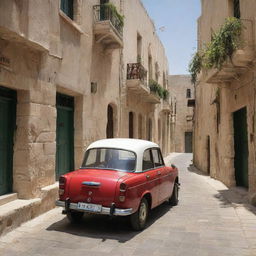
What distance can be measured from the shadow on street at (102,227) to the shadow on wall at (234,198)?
7.43ft

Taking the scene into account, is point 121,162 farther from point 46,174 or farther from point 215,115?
point 215,115

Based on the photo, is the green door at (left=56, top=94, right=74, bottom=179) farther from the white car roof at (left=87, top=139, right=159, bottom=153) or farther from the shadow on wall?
the shadow on wall

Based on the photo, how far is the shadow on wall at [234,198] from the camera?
285 inches

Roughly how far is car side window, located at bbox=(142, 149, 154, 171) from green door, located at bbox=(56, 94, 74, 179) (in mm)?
2779

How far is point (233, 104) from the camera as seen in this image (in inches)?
387

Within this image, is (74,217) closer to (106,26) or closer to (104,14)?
(106,26)

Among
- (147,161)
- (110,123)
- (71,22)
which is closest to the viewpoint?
(147,161)

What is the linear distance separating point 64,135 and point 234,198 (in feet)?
16.9

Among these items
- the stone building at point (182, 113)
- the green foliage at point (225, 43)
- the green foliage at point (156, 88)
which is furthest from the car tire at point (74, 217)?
the stone building at point (182, 113)

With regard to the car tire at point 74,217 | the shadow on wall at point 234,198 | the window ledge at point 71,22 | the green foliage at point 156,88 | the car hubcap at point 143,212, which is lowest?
the shadow on wall at point 234,198

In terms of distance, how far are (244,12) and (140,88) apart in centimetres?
606

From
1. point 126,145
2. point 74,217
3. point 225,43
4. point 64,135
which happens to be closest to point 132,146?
point 126,145

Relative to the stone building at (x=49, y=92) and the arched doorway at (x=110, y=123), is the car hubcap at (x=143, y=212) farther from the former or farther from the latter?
the arched doorway at (x=110, y=123)

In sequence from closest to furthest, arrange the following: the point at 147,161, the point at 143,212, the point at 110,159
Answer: the point at 143,212 < the point at 110,159 < the point at 147,161
